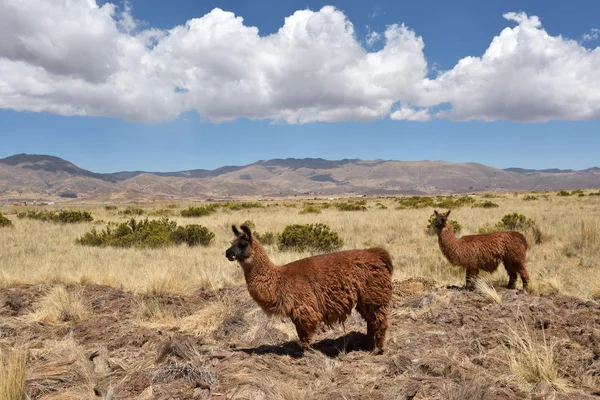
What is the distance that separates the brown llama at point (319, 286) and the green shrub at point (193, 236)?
42.6ft

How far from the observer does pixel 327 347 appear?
262 inches

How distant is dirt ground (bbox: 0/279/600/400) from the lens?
15.6 feet

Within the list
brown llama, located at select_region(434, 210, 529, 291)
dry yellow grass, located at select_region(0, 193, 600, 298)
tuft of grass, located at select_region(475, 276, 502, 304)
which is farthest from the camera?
dry yellow grass, located at select_region(0, 193, 600, 298)

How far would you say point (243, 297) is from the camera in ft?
30.5

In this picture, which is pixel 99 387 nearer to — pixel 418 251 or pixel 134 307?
pixel 134 307

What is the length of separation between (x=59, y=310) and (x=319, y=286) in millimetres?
5442

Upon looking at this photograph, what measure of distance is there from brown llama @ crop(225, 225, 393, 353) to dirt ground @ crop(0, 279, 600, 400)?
51 centimetres

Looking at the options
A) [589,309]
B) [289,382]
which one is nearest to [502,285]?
[589,309]

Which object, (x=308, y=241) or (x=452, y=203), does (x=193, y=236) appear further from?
(x=452, y=203)

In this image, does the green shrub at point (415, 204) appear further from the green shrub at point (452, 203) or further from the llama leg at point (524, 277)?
the llama leg at point (524, 277)

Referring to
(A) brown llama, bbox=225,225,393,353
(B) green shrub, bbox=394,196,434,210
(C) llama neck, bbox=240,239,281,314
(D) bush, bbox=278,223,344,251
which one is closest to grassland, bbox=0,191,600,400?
(A) brown llama, bbox=225,225,393,353

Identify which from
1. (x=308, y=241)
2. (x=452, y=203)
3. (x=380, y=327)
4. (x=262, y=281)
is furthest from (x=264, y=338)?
(x=452, y=203)

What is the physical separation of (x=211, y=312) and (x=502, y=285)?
22.9 ft

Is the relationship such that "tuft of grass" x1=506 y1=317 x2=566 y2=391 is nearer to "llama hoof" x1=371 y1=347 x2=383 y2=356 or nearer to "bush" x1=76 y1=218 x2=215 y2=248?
"llama hoof" x1=371 y1=347 x2=383 y2=356
